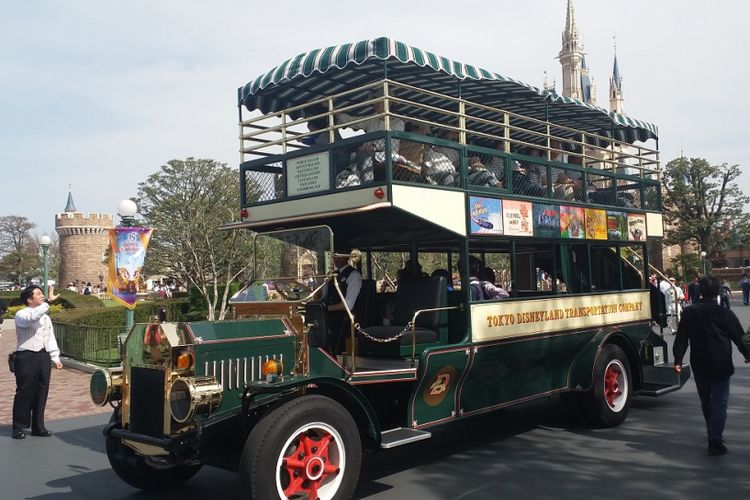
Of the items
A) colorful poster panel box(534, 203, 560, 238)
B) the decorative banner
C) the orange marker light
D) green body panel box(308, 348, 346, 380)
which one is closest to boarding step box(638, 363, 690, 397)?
colorful poster panel box(534, 203, 560, 238)

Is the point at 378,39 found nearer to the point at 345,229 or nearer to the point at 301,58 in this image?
the point at 301,58

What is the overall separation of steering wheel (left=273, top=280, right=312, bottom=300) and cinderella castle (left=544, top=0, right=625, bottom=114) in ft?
319

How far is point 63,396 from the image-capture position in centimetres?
1093

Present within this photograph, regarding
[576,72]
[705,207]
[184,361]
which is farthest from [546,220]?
[576,72]

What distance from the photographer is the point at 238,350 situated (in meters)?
4.84

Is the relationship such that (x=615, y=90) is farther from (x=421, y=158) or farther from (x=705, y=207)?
(x=421, y=158)

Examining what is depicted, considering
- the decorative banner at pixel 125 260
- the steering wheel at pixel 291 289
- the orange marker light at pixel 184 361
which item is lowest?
the orange marker light at pixel 184 361

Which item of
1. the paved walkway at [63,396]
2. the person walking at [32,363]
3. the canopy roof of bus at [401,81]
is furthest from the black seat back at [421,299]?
the paved walkway at [63,396]

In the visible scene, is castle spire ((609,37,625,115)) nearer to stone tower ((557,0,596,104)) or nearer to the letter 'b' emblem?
stone tower ((557,0,596,104))

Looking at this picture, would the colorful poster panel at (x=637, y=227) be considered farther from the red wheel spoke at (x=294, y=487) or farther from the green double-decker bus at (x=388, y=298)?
the red wheel spoke at (x=294, y=487)

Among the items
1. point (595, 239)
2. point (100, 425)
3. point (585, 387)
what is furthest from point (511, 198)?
point (100, 425)

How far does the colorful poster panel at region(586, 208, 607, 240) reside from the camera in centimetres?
799

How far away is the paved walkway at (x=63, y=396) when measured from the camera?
9492 mm

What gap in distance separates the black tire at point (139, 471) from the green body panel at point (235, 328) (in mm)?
1193
